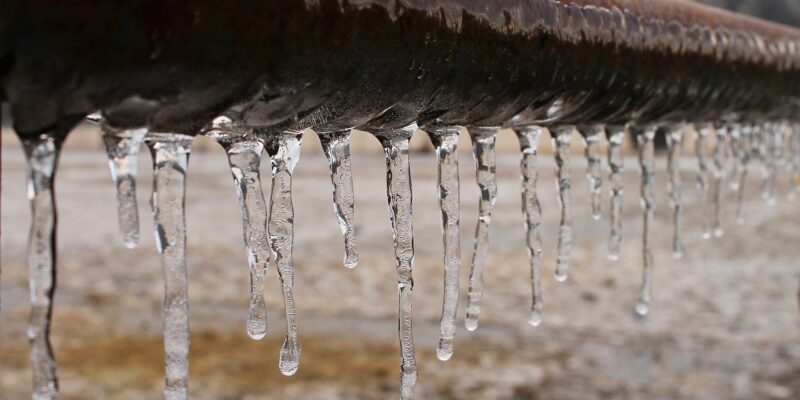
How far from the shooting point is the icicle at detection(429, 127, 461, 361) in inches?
47.4

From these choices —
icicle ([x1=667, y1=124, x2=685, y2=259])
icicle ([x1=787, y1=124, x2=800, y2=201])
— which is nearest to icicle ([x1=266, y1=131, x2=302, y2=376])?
icicle ([x1=667, y1=124, x2=685, y2=259])

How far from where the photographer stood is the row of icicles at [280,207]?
2.29 feet

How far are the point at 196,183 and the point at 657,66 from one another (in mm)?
14138

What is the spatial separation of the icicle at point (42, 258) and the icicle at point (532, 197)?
83cm

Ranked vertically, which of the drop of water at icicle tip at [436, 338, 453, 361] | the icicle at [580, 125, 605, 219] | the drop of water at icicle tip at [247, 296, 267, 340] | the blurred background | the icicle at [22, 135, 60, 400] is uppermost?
the icicle at [580, 125, 605, 219]

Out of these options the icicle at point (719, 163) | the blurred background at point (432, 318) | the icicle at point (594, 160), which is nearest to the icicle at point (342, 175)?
the icicle at point (594, 160)

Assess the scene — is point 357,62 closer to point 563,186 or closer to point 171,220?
point 171,220

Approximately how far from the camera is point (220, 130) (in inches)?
32.3

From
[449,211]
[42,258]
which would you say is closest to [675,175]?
[449,211]

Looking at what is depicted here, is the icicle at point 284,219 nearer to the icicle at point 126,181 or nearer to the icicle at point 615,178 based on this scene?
the icicle at point 126,181

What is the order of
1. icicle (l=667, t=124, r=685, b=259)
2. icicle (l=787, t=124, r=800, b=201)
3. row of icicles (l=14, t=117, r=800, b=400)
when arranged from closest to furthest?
1. row of icicles (l=14, t=117, r=800, b=400)
2. icicle (l=667, t=124, r=685, b=259)
3. icicle (l=787, t=124, r=800, b=201)

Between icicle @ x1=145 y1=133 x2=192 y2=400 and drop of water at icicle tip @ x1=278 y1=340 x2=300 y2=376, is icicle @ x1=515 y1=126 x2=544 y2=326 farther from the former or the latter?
icicle @ x1=145 y1=133 x2=192 y2=400

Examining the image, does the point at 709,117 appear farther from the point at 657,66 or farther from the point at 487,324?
the point at 487,324

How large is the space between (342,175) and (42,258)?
44 cm
